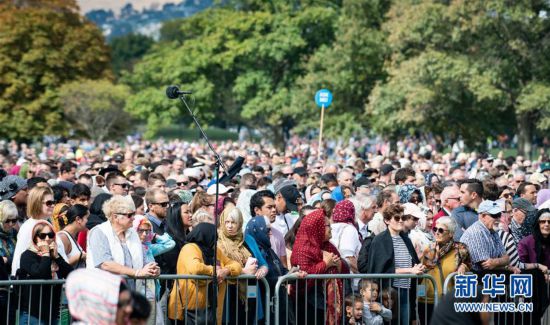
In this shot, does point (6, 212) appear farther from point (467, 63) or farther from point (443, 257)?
point (467, 63)

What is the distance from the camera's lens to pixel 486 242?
11656mm

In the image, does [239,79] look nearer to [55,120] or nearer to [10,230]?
[55,120]

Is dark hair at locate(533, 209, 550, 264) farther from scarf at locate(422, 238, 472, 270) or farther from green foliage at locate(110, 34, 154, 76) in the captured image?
green foliage at locate(110, 34, 154, 76)

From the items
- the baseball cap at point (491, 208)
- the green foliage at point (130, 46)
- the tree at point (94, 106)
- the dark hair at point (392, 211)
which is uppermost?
the green foliage at point (130, 46)

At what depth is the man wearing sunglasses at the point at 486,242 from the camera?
11594 millimetres

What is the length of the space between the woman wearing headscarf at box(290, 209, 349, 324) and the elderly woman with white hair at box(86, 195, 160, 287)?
1763 mm

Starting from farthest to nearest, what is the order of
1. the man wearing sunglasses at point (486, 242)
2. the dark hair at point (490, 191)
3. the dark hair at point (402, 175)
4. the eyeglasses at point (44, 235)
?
the dark hair at point (402, 175) < the dark hair at point (490, 191) < the man wearing sunglasses at point (486, 242) < the eyeglasses at point (44, 235)

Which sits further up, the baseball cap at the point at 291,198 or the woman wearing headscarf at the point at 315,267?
the baseball cap at the point at 291,198

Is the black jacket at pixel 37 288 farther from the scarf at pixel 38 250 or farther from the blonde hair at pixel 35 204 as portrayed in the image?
the blonde hair at pixel 35 204

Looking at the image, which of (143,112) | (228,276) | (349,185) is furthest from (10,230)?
(143,112)

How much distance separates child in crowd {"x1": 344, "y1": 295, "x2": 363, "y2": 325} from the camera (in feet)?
35.6

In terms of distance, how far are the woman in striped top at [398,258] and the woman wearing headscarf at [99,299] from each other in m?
5.47

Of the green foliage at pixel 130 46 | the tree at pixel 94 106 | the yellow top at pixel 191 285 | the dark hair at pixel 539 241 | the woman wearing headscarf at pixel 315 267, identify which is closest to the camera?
the yellow top at pixel 191 285

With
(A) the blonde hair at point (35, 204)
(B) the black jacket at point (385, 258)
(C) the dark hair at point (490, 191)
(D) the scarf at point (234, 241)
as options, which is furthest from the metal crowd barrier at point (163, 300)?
(C) the dark hair at point (490, 191)
